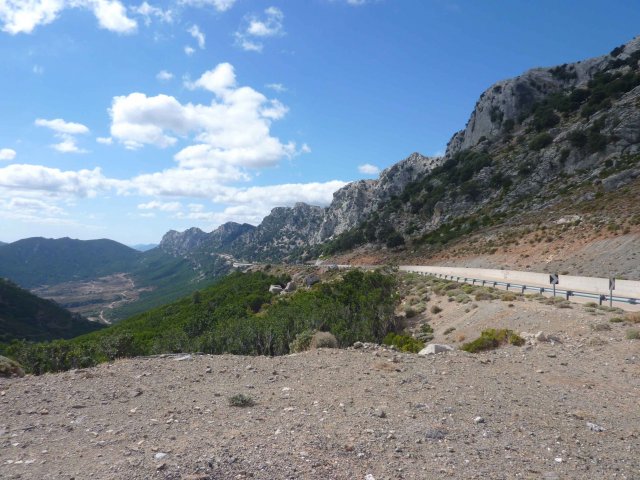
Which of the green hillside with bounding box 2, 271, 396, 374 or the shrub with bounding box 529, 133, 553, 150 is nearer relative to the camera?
the green hillside with bounding box 2, 271, 396, 374

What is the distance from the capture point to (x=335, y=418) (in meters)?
8.48

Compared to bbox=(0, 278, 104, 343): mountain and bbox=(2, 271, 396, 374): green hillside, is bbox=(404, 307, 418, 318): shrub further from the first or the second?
bbox=(0, 278, 104, 343): mountain

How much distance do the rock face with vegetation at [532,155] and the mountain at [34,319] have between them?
307ft

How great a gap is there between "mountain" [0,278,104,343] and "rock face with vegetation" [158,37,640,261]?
93487 millimetres

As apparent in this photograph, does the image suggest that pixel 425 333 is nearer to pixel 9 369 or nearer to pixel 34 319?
pixel 9 369

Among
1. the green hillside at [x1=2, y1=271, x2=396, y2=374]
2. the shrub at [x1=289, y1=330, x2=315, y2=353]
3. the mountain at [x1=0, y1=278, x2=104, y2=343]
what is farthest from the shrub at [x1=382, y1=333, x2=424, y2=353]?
the mountain at [x1=0, y1=278, x2=104, y2=343]

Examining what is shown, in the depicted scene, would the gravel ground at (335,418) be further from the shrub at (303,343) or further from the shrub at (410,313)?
the shrub at (410,313)

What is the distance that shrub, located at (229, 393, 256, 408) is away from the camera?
9.32 metres

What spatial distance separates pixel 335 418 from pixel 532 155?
84.6 metres

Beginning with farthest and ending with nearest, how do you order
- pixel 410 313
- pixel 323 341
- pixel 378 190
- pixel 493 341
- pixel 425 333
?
1. pixel 378 190
2. pixel 410 313
3. pixel 425 333
4. pixel 323 341
5. pixel 493 341

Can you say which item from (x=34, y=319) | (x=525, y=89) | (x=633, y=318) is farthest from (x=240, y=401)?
(x=34, y=319)

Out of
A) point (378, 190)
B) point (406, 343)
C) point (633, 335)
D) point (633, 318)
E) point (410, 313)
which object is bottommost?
point (410, 313)

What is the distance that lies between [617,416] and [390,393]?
16.6 ft

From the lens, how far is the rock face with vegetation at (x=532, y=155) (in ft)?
206
